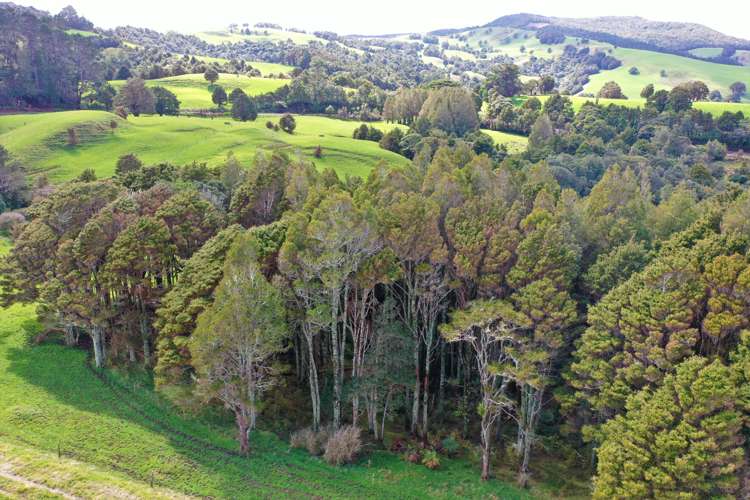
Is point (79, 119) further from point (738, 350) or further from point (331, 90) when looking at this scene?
point (738, 350)

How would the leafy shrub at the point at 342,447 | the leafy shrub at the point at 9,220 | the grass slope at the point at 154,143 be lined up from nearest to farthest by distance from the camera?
the leafy shrub at the point at 342,447, the leafy shrub at the point at 9,220, the grass slope at the point at 154,143

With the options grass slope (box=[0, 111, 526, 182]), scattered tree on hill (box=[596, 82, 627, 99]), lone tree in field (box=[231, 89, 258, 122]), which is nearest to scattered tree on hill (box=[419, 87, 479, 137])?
grass slope (box=[0, 111, 526, 182])

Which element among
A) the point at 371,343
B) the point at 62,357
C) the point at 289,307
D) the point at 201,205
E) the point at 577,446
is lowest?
the point at 577,446

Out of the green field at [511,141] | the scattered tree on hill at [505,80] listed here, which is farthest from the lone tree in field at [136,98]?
the scattered tree on hill at [505,80]

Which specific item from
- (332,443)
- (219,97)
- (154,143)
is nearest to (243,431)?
(332,443)

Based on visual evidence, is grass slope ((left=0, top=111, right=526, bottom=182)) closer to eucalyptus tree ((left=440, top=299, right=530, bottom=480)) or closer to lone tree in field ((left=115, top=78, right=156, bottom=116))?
lone tree in field ((left=115, top=78, right=156, bottom=116))

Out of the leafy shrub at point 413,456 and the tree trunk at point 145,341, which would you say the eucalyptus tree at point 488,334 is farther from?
the tree trunk at point 145,341

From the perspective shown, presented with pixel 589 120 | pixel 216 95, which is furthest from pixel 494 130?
pixel 216 95
